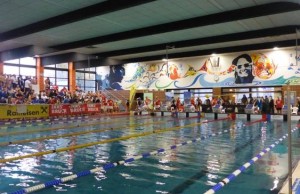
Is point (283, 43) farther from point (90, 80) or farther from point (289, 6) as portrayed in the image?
point (90, 80)

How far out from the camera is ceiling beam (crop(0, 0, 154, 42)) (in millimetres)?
10393

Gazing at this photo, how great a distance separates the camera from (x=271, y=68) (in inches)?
876

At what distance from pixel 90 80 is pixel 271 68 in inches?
761

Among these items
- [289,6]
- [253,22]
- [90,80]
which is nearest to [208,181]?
[289,6]

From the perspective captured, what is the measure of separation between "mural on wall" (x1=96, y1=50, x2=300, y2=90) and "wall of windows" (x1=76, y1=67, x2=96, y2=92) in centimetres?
182

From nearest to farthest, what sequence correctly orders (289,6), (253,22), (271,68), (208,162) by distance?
(208,162)
(289,6)
(253,22)
(271,68)

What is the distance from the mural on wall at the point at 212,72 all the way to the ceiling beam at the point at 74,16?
8642mm

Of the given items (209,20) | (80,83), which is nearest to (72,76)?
(80,83)

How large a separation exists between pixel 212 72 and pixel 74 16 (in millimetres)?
15423

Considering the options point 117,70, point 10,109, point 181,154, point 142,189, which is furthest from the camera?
point 117,70

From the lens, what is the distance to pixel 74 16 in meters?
12.0

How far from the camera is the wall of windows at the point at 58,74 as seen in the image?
94.6ft

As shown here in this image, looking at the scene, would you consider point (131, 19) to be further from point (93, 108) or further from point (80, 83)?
point (80, 83)

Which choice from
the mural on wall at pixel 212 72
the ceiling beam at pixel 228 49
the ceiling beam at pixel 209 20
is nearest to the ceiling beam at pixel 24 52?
the ceiling beam at pixel 209 20
